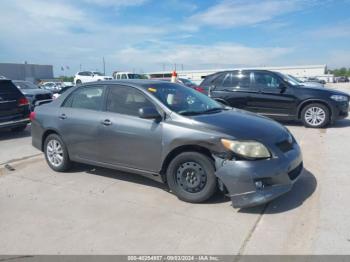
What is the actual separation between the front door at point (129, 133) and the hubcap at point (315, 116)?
6275 mm

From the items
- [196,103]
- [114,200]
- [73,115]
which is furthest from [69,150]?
[196,103]

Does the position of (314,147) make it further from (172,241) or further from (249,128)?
(172,241)

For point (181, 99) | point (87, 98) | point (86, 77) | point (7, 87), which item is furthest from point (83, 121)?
point (86, 77)

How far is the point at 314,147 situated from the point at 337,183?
231 cm

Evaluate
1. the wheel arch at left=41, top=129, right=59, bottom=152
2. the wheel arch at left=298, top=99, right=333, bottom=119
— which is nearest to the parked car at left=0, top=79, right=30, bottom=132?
the wheel arch at left=41, top=129, right=59, bottom=152

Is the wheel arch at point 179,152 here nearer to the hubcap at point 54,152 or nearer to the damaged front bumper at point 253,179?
the damaged front bumper at point 253,179

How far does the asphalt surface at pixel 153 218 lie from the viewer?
3166 mm

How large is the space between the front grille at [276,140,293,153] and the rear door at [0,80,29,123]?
781 centimetres

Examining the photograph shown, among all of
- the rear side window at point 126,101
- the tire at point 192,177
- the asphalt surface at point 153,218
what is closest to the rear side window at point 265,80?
the asphalt surface at point 153,218

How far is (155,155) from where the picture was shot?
14.3 ft

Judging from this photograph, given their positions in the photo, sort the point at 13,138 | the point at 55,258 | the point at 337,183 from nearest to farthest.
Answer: the point at 55,258 → the point at 337,183 → the point at 13,138

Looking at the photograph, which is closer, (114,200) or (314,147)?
(114,200)

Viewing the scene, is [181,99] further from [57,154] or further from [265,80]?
[265,80]

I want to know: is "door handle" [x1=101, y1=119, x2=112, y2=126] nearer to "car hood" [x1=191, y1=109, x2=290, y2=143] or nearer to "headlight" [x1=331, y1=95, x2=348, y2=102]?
"car hood" [x1=191, y1=109, x2=290, y2=143]
